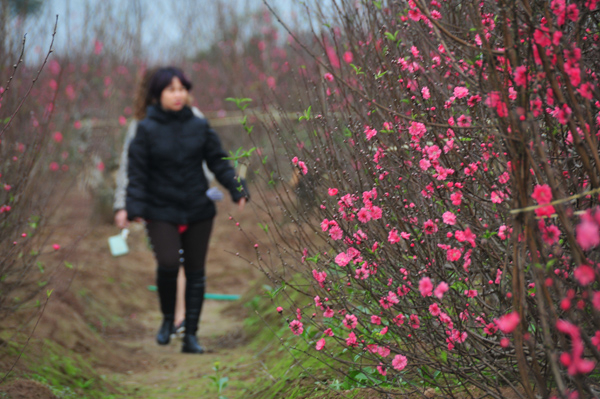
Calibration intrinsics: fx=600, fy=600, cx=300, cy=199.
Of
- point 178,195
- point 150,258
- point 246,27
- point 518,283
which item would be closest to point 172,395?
point 178,195

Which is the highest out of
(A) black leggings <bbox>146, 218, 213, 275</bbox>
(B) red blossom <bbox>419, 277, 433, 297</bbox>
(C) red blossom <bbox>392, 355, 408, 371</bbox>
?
(B) red blossom <bbox>419, 277, 433, 297</bbox>

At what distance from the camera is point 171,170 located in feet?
14.3

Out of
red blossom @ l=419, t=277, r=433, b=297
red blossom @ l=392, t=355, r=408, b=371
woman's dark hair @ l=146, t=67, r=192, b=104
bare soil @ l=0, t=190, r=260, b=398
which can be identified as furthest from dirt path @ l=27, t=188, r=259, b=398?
red blossom @ l=419, t=277, r=433, b=297

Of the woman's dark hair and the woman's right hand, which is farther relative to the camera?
the woman's dark hair

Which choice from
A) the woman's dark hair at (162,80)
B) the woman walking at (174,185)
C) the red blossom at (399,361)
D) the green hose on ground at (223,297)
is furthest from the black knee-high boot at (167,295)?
the red blossom at (399,361)

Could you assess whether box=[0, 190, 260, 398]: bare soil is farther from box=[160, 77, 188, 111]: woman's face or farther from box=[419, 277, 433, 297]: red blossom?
box=[419, 277, 433, 297]: red blossom

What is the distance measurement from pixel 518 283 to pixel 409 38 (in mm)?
1685

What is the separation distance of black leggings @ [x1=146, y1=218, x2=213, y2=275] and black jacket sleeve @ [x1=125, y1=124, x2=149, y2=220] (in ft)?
0.57

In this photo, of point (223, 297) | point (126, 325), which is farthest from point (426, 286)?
point (223, 297)

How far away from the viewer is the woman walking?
426 centimetres

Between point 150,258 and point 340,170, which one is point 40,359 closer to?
point 340,170

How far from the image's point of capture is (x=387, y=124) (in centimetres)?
216

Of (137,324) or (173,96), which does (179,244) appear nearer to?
(173,96)

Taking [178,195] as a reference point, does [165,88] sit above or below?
above
